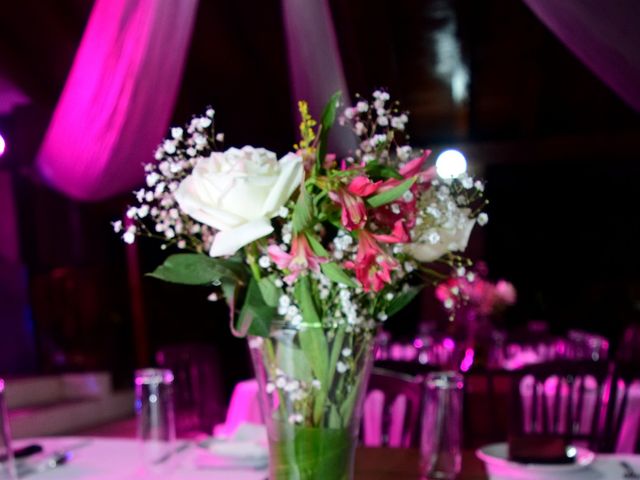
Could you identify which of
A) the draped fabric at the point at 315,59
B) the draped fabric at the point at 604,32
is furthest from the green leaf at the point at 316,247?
the draped fabric at the point at 315,59

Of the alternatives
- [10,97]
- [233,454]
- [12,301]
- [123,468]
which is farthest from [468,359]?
[12,301]

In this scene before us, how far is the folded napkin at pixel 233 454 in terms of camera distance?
1562mm

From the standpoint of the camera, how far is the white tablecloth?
1485 mm

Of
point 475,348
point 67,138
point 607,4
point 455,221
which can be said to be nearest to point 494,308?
point 475,348

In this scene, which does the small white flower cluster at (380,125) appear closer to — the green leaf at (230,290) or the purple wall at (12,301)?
the green leaf at (230,290)

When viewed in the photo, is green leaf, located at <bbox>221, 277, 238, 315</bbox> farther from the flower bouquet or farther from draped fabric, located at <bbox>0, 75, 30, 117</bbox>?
draped fabric, located at <bbox>0, 75, 30, 117</bbox>

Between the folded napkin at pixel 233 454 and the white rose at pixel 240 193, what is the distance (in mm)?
683

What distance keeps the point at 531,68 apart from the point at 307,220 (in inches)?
222

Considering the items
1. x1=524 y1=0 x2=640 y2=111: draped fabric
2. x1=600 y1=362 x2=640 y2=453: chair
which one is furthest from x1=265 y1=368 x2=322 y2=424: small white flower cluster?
x1=524 y1=0 x2=640 y2=111: draped fabric

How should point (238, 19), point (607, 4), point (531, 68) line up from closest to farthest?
point (607, 4) < point (238, 19) < point (531, 68)

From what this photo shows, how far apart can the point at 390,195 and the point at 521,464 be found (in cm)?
81

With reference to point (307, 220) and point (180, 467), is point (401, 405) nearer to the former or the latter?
point (180, 467)

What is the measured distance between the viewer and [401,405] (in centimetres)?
212

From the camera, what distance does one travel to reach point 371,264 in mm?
1032
